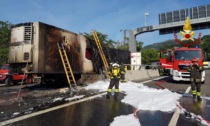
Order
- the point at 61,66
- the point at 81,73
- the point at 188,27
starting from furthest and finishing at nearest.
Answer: the point at 188,27, the point at 81,73, the point at 61,66

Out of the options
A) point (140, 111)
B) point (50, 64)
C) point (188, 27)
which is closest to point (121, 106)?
point (140, 111)

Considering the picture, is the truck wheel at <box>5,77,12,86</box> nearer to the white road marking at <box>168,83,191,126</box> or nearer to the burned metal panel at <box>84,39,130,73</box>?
the burned metal panel at <box>84,39,130,73</box>

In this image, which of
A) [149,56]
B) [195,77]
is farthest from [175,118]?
[149,56]

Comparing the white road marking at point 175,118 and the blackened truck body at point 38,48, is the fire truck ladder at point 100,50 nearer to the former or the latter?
the blackened truck body at point 38,48

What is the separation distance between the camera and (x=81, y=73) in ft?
43.8

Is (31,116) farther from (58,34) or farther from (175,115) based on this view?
(58,34)

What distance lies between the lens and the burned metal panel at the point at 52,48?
34.1 feet

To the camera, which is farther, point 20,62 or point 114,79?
point 20,62

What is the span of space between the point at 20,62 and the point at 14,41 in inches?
42.6

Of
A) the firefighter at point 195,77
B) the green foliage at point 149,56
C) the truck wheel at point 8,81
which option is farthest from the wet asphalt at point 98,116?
the green foliage at point 149,56

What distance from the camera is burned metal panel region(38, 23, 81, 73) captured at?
10383mm

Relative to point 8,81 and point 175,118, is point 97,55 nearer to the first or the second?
point 8,81

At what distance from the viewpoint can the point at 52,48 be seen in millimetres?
11039

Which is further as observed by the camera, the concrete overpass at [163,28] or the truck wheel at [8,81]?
the concrete overpass at [163,28]
